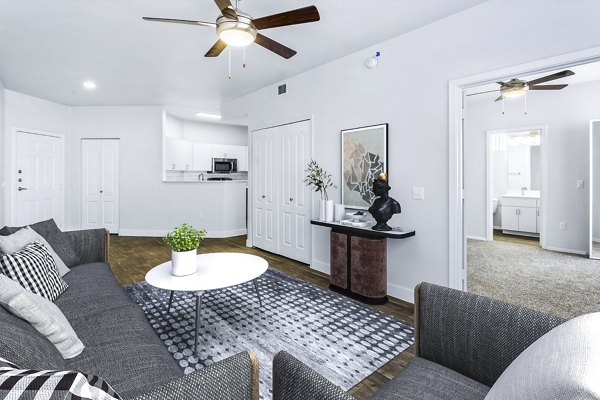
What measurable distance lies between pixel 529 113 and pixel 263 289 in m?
5.33

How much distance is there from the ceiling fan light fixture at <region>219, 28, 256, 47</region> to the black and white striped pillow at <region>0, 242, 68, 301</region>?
6.46 ft

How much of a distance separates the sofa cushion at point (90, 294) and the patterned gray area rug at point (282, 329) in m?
0.52

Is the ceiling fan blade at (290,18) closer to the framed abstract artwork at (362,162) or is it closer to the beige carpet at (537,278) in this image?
the framed abstract artwork at (362,162)

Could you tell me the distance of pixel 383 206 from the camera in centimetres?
305

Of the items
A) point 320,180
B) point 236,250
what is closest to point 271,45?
point 320,180

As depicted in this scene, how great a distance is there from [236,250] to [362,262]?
270cm

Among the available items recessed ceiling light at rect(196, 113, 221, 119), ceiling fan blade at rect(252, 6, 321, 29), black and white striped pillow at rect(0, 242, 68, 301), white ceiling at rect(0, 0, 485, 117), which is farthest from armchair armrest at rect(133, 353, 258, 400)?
recessed ceiling light at rect(196, 113, 221, 119)

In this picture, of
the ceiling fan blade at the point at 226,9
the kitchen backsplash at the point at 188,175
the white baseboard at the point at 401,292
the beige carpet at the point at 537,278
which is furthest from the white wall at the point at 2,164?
the beige carpet at the point at 537,278

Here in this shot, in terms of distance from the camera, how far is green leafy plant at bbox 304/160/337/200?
12.8ft

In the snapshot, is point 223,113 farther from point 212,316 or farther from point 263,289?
point 212,316

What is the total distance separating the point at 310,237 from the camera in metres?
4.29

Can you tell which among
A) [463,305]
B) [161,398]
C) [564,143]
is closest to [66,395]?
[161,398]

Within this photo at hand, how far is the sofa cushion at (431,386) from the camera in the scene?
112 cm

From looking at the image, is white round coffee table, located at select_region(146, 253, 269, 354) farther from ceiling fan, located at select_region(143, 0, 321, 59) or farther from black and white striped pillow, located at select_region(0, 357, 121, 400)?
ceiling fan, located at select_region(143, 0, 321, 59)
